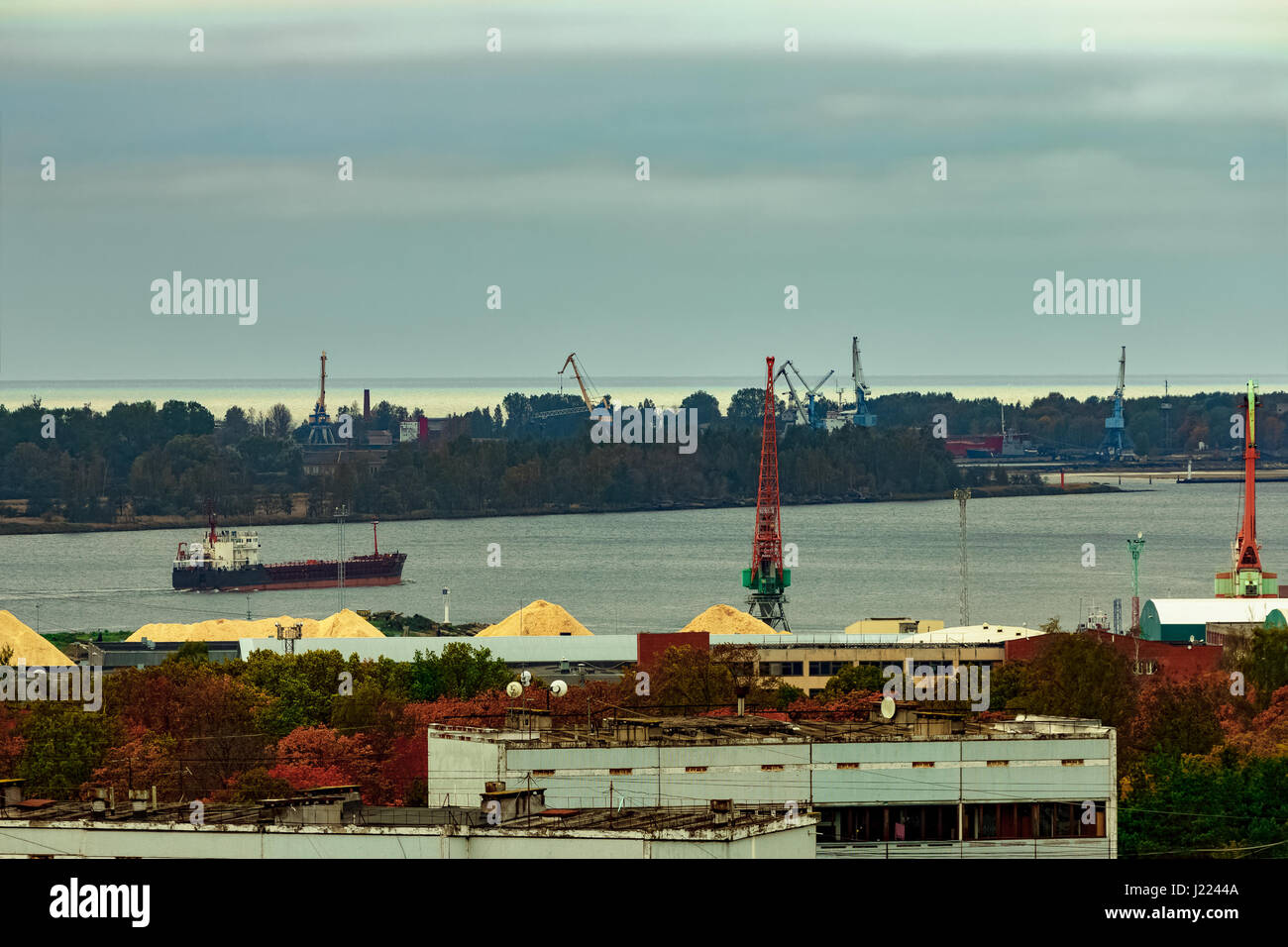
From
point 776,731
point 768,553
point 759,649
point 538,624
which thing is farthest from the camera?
point 768,553

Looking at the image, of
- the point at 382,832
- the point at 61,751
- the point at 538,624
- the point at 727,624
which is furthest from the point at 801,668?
the point at 382,832

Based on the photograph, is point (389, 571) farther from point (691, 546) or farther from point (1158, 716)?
point (1158, 716)

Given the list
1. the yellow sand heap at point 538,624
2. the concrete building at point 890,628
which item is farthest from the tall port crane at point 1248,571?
the yellow sand heap at point 538,624

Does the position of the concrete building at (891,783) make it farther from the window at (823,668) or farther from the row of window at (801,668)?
the window at (823,668)

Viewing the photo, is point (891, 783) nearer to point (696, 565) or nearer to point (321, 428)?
point (696, 565)

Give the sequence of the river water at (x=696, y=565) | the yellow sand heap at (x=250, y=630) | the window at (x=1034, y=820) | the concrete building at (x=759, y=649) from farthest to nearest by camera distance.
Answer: the river water at (x=696, y=565) < the yellow sand heap at (x=250, y=630) < the concrete building at (x=759, y=649) < the window at (x=1034, y=820)

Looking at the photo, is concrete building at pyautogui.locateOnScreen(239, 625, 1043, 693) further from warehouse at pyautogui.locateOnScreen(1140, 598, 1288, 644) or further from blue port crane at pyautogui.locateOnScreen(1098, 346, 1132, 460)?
blue port crane at pyautogui.locateOnScreen(1098, 346, 1132, 460)
